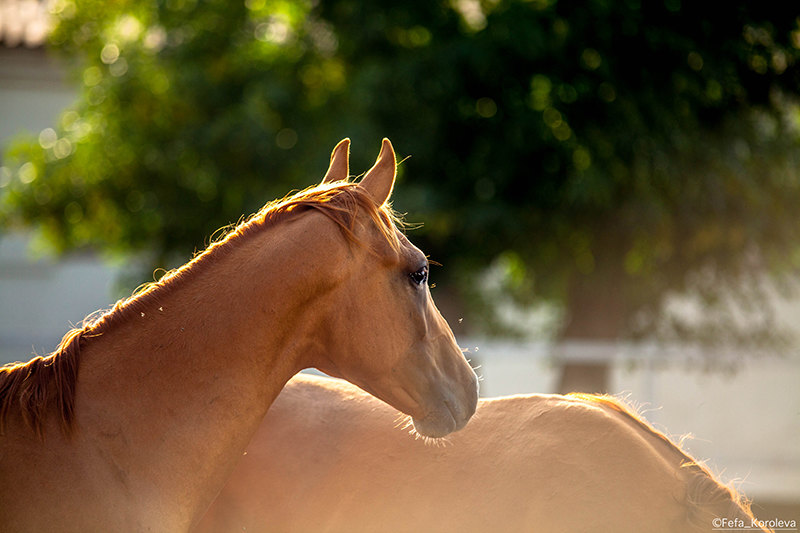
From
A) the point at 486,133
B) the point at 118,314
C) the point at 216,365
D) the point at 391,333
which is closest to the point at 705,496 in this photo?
A: the point at 391,333

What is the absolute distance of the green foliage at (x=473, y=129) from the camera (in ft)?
27.4

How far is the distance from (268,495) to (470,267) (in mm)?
7058

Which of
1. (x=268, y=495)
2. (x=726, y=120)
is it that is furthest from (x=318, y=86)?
(x=268, y=495)

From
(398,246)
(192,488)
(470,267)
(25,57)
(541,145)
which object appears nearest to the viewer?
(192,488)

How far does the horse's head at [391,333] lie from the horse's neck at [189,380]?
0.49 feet

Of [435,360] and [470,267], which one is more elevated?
[435,360]

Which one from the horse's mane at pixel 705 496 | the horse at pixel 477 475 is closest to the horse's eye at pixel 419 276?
the horse at pixel 477 475

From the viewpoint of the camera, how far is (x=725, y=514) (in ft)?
7.13

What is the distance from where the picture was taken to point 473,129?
9164mm

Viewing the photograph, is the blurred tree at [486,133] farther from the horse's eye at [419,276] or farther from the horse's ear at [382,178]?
the horse's eye at [419,276]

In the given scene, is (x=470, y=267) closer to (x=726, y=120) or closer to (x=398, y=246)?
(x=726, y=120)

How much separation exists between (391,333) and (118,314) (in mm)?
738

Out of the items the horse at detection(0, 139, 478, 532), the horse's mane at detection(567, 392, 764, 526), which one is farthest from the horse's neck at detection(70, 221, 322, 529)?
the horse's mane at detection(567, 392, 764, 526)

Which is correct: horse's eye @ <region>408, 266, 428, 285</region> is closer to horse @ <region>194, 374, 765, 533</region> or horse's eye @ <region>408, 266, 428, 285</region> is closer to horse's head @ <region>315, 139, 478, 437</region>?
horse's head @ <region>315, 139, 478, 437</region>
